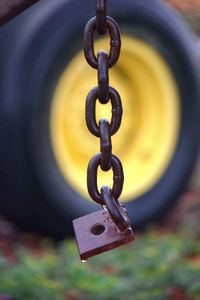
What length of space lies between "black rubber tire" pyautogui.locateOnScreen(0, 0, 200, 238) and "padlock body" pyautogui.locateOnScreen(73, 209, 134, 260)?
1.60m

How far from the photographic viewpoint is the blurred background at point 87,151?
2.48m

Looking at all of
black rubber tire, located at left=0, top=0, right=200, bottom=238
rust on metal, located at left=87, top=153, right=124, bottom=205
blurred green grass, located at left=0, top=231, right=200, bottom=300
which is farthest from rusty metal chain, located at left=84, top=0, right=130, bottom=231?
black rubber tire, located at left=0, top=0, right=200, bottom=238

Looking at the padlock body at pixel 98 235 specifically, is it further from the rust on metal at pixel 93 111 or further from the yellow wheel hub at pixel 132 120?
the yellow wheel hub at pixel 132 120

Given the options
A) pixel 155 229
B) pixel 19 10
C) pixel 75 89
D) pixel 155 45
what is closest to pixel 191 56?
pixel 155 45

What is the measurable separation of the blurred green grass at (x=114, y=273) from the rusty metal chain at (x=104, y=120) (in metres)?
1.07

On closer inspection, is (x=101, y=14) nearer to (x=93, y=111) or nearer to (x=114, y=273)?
(x=93, y=111)

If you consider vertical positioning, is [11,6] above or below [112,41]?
above

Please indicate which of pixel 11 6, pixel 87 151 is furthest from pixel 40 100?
pixel 11 6

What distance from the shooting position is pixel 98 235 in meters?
1.21

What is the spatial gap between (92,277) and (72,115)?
1.08 metres

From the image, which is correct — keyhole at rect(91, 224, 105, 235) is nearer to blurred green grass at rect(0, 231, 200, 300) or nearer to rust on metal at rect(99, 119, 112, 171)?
rust on metal at rect(99, 119, 112, 171)

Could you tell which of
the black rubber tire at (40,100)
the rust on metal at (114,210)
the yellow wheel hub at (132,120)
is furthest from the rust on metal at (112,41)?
the yellow wheel hub at (132,120)

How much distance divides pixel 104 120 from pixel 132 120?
2.40 meters

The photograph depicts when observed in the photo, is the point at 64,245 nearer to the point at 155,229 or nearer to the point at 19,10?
the point at 155,229
